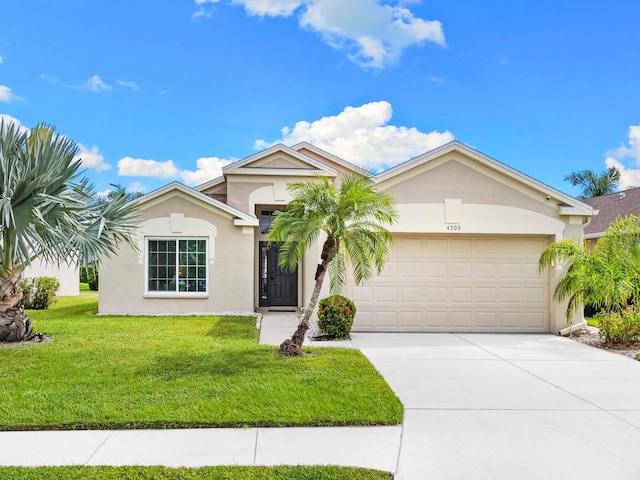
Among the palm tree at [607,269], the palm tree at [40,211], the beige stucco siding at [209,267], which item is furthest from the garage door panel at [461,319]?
the palm tree at [40,211]

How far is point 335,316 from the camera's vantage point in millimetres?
10945

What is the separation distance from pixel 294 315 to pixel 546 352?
7743 mm

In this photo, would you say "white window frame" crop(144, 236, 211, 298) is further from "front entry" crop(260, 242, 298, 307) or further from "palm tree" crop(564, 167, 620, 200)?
"palm tree" crop(564, 167, 620, 200)

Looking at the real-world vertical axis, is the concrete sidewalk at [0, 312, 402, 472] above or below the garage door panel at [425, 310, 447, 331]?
below

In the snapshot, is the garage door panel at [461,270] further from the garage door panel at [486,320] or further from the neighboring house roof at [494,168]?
the neighboring house roof at [494,168]

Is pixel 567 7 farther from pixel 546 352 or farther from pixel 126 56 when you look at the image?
pixel 126 56

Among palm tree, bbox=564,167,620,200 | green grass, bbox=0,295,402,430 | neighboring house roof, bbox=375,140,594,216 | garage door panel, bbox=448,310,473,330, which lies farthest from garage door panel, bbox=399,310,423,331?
palm tree, bbox=564,167,620,200

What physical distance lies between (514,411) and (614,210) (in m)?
20.3

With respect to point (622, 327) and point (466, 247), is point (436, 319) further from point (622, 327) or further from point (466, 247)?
point (622, 327)

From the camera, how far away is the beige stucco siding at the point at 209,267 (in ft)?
48.0

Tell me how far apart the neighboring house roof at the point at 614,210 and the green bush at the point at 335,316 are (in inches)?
572

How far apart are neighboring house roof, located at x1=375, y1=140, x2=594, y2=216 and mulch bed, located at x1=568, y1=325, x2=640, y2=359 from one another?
122 inches

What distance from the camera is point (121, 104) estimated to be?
63.9ft

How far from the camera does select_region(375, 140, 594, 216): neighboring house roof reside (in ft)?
39.7
